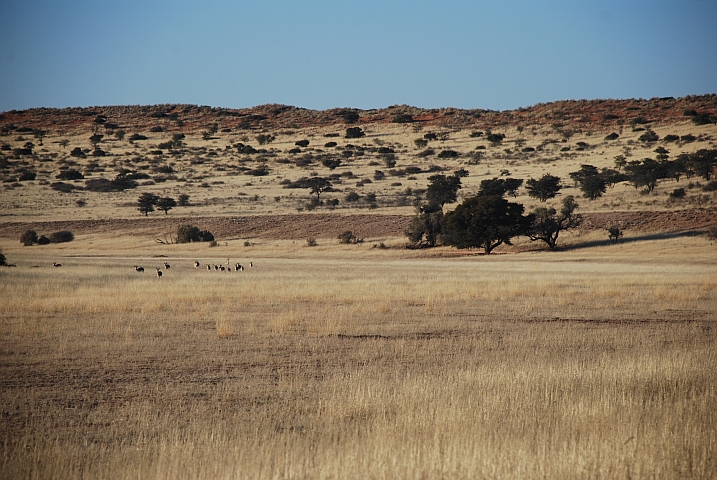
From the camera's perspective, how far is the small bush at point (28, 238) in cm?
5306

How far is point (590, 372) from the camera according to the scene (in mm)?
10266

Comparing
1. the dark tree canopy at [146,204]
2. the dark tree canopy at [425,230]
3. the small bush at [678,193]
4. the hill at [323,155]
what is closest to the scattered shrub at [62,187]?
the hill at [323,155]

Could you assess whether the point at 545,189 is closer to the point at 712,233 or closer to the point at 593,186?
the point at 593,186

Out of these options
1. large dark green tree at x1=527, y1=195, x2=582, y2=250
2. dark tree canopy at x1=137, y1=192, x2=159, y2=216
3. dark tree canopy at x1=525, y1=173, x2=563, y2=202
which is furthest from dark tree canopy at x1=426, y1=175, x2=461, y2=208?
dark tree canopy at x1=137, y1=192, x2=159, y2=216

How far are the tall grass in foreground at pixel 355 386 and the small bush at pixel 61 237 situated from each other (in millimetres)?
37052

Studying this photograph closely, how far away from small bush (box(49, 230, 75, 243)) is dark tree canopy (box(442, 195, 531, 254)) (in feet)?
101

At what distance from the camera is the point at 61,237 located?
5538 centimetres

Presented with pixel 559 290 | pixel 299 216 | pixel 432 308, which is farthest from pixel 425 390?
pixel 299 216

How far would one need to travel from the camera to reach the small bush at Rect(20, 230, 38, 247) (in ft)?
174

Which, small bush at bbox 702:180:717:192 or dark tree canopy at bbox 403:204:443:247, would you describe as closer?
dark tree canopy at bbox 403:204:443:247

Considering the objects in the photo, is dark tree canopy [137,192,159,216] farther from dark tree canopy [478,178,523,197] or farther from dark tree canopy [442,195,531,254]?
dark tree canopy [478,178,523,197]

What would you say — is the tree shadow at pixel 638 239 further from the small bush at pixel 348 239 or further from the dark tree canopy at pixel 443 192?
the dark tree canopy at pixel 443 192

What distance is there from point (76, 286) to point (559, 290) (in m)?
16.5

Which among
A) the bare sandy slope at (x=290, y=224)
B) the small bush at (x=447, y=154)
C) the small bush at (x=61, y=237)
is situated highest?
the small bush at (x=447, y=154)
